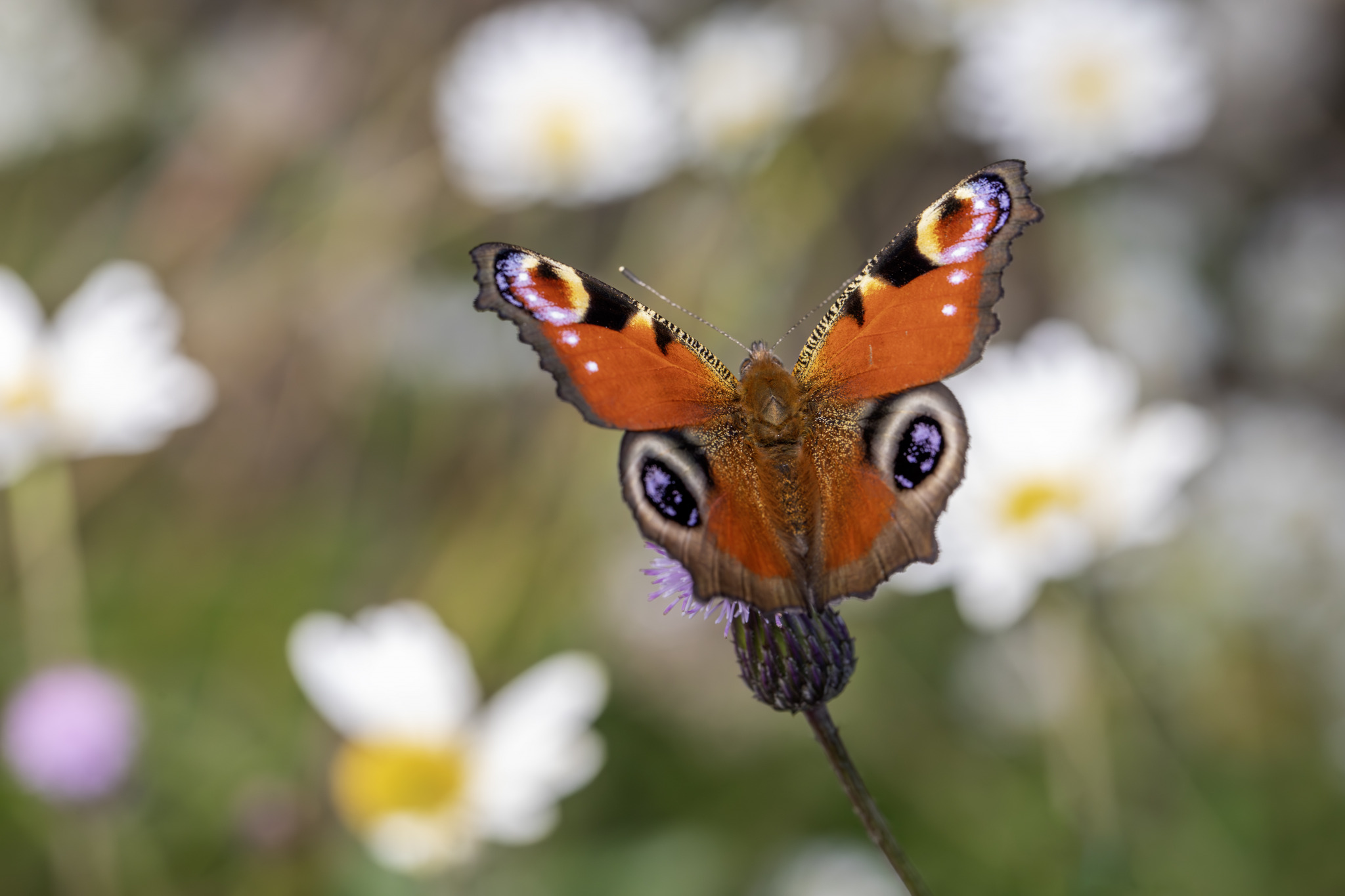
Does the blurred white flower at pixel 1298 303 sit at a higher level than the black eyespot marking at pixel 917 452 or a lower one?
higher

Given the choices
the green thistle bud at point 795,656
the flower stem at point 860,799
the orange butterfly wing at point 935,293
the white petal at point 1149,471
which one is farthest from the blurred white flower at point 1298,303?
the flower stem at point 860,799

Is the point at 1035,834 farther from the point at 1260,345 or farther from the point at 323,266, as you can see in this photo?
the point at 323,266

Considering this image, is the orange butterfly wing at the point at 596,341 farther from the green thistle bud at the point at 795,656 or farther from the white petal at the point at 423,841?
the white petal at the point at 423,841

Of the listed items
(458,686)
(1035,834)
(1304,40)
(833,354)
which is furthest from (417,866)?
(1304,40)

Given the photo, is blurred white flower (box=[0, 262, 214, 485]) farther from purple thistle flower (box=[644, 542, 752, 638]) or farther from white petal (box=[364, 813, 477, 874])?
purple thistle flower (box=[644, 542, 752, 638])

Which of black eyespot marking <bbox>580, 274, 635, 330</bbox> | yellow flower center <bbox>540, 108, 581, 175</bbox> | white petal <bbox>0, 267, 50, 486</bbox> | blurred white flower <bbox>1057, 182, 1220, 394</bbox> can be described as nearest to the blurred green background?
blurred white flower <bbox>1057, 182, 1220, 394</bbox>

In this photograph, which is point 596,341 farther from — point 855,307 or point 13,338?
point 13,338
